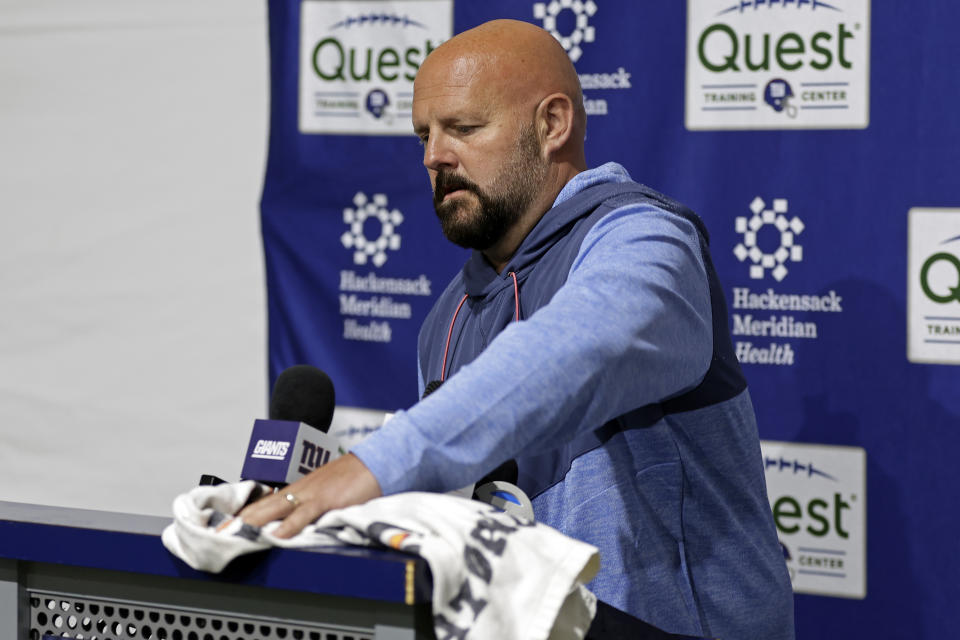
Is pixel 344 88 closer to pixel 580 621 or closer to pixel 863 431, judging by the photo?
pixel 863 431

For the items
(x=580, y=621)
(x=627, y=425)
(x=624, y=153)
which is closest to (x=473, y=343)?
(x=627, y=425)

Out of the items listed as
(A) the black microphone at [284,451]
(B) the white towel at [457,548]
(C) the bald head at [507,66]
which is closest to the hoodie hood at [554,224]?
(C) the bald head at [507,66]

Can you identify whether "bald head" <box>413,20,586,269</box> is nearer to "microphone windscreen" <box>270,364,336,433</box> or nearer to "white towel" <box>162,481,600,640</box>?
"microphone windscreen" <box>270,364,336,433</box>

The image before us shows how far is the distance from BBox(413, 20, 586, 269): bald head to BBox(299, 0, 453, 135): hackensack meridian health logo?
44.8 inches

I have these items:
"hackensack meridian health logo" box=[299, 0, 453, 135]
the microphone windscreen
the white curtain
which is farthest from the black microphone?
the white curtain

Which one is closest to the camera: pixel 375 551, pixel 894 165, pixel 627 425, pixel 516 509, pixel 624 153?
pixel 375 551

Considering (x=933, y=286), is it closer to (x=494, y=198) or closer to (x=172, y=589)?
(x=494, y=198)

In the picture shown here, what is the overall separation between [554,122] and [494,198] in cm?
15

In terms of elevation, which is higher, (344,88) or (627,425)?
(344,88)

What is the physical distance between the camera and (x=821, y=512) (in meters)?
2.29

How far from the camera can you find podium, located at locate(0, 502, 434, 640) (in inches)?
29.3

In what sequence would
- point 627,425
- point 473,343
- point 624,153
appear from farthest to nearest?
point 624,153, point 473,343, point 627,425

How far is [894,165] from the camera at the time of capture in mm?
2238

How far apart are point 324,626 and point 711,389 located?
669 mm
